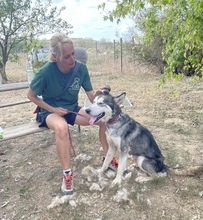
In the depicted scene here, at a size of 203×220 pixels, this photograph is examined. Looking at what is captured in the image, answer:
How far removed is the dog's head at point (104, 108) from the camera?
2.98 meters

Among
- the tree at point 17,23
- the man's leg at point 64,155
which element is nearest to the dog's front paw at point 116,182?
the man's leg at point 64,155

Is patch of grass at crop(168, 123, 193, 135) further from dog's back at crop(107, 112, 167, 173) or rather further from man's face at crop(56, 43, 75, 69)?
man's face at crop(56, 43, 75, 69)

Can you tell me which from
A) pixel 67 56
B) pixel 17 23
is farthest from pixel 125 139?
pixel 17 23

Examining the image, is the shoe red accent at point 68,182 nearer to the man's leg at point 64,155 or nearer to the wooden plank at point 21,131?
the man's leg at point 64,155

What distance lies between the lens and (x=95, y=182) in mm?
3227

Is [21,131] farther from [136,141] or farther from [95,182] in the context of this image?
[136,141]

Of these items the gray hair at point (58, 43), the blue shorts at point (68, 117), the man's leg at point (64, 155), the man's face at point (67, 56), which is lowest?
the man's leg at point (64, 155)

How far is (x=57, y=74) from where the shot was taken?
3322 millimetres

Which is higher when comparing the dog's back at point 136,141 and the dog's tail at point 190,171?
the dog's back at point 136,141

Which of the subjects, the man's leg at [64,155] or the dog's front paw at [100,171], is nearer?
the man's leg at [64,155]

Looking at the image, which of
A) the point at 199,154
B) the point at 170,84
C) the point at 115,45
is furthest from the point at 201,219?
the point at 115,45

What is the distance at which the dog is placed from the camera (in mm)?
3049

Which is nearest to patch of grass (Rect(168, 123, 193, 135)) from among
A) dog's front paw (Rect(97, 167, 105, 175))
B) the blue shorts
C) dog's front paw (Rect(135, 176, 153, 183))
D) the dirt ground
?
the dirt ground

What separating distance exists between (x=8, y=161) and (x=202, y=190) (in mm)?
2749
